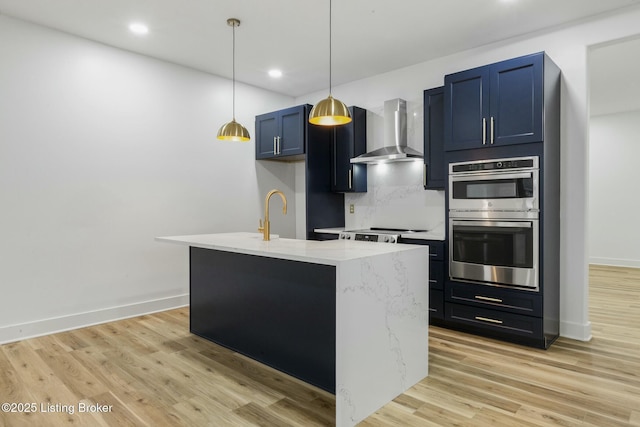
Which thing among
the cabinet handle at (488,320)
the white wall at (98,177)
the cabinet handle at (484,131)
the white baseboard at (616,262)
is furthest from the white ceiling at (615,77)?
the white wall at (98,177)

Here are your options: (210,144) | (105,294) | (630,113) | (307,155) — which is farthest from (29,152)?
(630,113)

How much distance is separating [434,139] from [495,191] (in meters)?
0.96

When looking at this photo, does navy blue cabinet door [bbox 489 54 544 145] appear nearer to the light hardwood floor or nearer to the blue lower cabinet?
the blue lower cabinet

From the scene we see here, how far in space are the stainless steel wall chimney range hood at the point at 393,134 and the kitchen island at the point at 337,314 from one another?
6.29 ft

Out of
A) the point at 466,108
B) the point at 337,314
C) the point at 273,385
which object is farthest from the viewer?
the point at 466,108

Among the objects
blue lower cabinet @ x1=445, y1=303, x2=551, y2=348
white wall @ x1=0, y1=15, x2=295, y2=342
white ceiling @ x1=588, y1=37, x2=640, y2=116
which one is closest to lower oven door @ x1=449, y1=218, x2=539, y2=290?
blue lower cabinet @ x1=445, y1=303, x2=551, y2=348

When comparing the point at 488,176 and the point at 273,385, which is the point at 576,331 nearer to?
the point at 488,176

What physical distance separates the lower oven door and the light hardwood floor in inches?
22.5

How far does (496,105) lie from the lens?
3449mm

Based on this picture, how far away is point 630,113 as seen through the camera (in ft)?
23.3

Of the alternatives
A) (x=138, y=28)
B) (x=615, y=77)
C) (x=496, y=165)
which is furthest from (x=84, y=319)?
(x=615, y=77)

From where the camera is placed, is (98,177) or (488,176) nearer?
(488,176)

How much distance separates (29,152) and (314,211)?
2995mm

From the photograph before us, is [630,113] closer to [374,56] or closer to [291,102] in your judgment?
[374,56]
